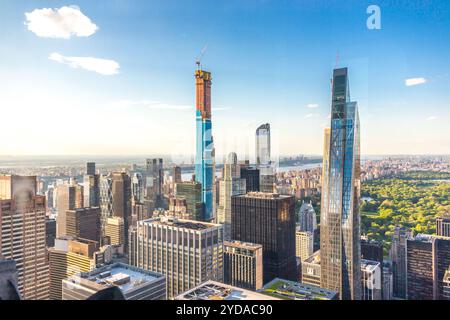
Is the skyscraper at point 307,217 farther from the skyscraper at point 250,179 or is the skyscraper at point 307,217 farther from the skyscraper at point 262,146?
the skyscraper at point 262,146

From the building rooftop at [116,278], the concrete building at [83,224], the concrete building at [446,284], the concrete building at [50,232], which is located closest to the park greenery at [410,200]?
the concrete building at [446,284]

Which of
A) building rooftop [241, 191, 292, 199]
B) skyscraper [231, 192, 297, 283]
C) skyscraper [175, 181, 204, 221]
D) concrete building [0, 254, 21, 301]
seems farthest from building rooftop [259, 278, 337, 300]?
skyscraper [175, 181, 204, 221]

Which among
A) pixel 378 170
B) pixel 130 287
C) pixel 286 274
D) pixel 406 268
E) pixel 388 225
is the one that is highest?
pixel 378 170

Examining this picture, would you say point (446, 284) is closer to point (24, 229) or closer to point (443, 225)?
point (443, 225)

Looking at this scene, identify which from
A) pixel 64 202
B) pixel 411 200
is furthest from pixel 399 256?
pixel 64 202

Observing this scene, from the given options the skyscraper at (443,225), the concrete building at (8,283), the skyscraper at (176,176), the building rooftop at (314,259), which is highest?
the skyscraper at (176,176)
